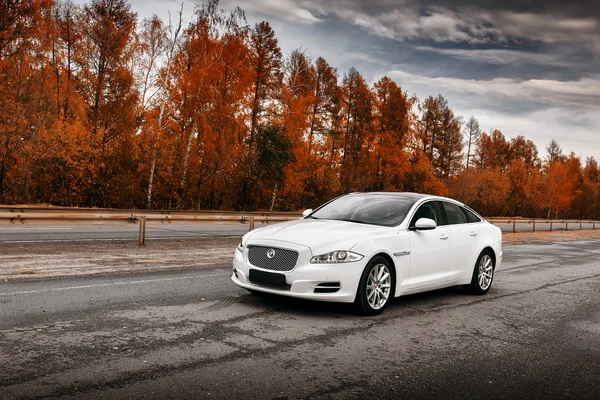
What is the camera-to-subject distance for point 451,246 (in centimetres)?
858

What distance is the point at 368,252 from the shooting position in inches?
275

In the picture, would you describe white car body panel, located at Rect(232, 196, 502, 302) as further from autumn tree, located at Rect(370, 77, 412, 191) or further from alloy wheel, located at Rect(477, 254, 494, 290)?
autumn tree, located at Rect(370, 77, 412, 191)

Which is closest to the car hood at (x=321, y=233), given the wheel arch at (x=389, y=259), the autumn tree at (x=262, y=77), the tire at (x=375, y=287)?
the wheel arch at (x=389, y=259)

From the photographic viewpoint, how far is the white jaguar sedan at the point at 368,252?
680cm

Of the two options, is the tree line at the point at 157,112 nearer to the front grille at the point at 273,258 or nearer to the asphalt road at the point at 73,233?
the asphalt road at the point at 73,233

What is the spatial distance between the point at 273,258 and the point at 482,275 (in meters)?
4.13

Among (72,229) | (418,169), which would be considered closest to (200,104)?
(72,229)

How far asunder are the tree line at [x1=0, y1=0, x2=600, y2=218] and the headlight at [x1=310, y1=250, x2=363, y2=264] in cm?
2857

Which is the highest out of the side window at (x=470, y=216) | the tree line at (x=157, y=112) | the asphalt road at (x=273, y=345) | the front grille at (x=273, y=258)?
the tree line at (x=157, y=112)

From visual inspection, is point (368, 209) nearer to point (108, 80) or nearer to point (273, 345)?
point (273, 345)

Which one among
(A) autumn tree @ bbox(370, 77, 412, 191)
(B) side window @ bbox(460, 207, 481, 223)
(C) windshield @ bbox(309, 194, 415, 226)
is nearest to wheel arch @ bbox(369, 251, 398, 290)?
(C) windshield @ bbox(309, 194, 415, 226)

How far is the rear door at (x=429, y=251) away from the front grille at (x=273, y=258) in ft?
6.08

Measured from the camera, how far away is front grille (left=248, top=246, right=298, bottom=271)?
6.86 m

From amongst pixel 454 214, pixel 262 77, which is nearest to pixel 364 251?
pixel 454 214
